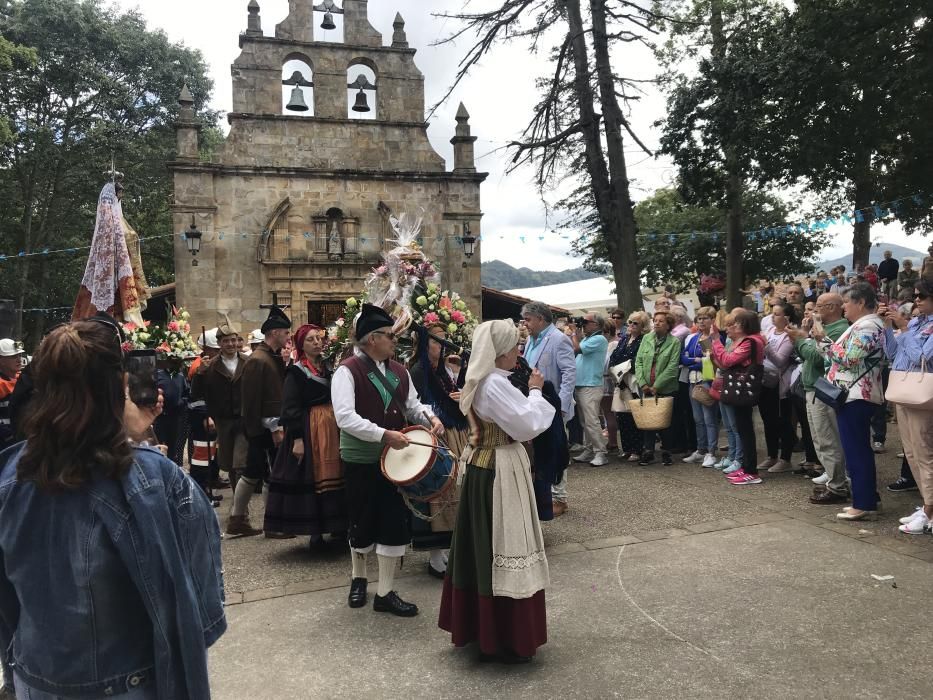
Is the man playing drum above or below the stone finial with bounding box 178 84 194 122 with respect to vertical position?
below

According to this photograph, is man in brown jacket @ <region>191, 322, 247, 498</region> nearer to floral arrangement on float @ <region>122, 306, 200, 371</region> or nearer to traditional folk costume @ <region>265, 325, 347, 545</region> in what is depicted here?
floral arrangement on float @ <region>122, 306, 200, 371</region>

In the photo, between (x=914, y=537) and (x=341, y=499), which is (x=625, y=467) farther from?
(x=341, y=499)

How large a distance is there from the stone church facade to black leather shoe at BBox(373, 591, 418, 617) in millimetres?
15169

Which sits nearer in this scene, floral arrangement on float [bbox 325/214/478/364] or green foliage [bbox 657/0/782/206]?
floral arrangement on float [bbox 325/214/478/364]

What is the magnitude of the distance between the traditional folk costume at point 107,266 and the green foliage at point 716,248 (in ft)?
64.4

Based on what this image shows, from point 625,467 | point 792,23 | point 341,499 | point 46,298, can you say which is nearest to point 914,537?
point 625,467

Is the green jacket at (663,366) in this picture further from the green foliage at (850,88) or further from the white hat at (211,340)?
the green foliage at (850,88)

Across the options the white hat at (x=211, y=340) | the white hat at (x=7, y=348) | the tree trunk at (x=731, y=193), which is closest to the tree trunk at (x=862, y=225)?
the tree trunk at (x=731, y=193)

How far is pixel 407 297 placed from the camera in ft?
21.8

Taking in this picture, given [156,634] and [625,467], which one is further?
[625,467]

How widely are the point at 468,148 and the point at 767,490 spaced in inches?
642

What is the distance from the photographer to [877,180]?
46.8 ft

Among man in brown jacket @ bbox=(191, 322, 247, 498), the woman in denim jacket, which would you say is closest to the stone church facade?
man in brown jacket @ bbox=(191, 322, 247, 498)

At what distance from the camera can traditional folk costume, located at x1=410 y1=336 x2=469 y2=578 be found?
16.6ft
